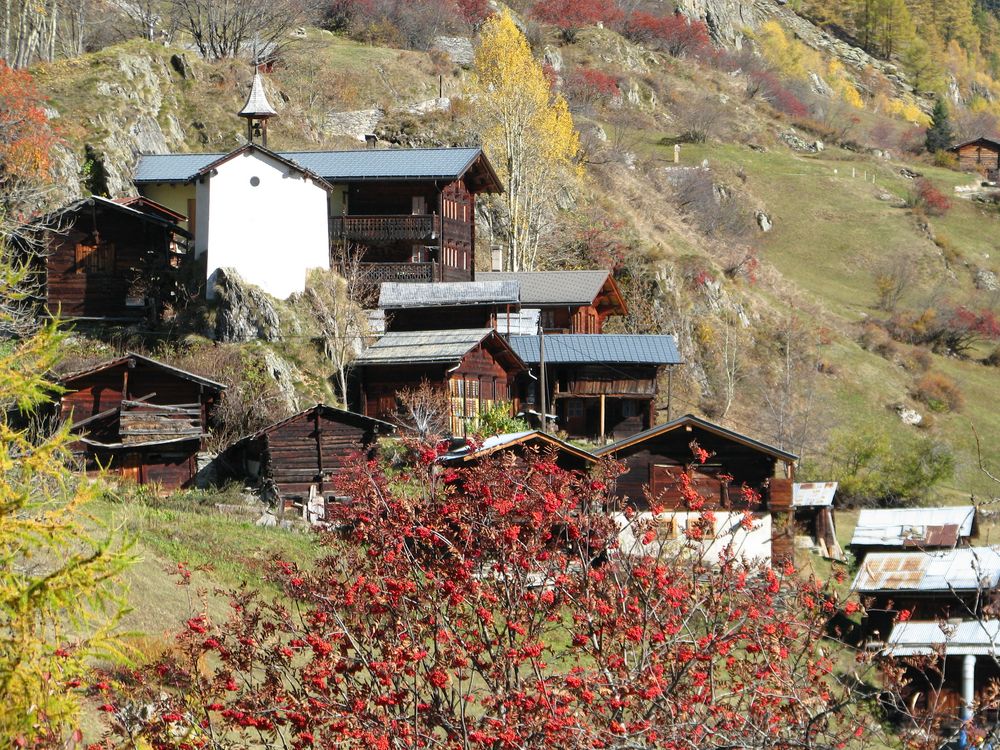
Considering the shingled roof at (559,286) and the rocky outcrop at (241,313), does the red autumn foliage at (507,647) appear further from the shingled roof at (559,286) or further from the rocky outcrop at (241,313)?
the shingled roof at (559,286)

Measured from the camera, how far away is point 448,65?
73562mm

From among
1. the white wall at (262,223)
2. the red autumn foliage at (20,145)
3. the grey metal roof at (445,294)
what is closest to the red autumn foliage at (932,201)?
the grey metal roof at (445,294)

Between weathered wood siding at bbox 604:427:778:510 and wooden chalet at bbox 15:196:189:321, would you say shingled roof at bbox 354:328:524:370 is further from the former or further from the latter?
wooden chalet at bbox 15:196:189:321

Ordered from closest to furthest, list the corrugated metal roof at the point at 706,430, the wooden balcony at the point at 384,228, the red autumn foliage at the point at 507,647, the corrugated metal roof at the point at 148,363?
the red autumn foliage at the point at 507,647
the corrugated metal roof at the point at 148,363
the corrugated metal roof at the point at 706,430
the wooden balcony at the point at 384,228

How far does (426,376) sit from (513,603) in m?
28.8

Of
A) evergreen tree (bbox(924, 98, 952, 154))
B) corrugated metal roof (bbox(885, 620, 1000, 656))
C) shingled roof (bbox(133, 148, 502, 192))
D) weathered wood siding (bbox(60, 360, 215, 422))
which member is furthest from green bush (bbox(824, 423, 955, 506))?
evergreen tree (bbox(924, 98, 952, 154))

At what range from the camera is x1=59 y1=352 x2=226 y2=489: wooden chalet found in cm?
3381

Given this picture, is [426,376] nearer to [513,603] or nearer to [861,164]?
[513,603]

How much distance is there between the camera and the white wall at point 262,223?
135ft

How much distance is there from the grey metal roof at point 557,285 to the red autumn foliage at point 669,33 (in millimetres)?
66001

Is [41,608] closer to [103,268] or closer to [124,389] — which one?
[124,389]

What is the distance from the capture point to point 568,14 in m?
104

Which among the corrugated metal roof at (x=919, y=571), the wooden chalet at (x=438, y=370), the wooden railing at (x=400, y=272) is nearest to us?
the corrugated metal roof at (x=919, y=571)

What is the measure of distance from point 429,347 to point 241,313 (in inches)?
262
